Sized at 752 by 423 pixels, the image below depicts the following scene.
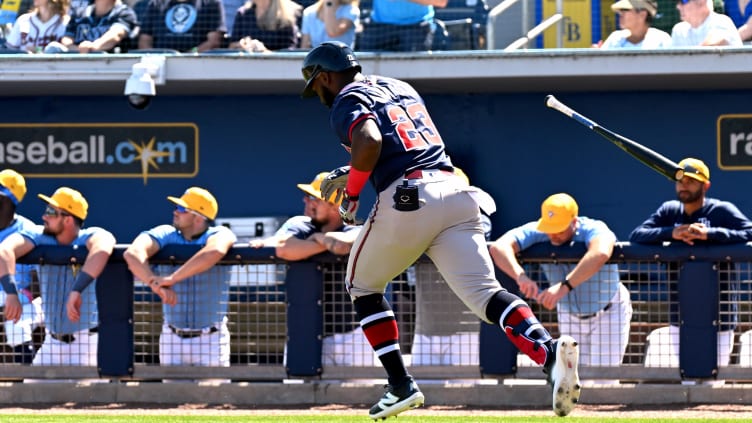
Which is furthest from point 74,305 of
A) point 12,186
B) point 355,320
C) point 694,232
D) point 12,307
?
point 694,232

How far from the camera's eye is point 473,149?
1130cm

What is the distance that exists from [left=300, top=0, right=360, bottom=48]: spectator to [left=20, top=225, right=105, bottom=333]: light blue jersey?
3.31m

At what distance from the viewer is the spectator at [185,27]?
36.5 ft

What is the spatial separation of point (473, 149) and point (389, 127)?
582 centimetres

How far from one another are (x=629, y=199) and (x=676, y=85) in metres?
1.07

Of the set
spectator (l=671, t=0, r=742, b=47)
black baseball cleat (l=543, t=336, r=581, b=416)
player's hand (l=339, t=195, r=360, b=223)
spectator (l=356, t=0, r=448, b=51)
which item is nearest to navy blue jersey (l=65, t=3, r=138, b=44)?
spectator (l=356, t=0, r=448, b=51)

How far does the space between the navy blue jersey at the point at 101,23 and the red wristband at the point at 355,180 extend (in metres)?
6.08

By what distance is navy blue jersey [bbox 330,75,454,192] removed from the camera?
546 centimetres

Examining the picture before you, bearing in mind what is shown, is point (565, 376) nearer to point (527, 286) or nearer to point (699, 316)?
point (527, 286)

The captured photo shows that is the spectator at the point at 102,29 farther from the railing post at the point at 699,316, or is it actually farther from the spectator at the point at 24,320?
the railing post at the point at 699,316

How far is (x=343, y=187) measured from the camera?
584 cm

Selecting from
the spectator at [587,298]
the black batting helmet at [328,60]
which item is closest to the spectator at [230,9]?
the spectator at [587,298]

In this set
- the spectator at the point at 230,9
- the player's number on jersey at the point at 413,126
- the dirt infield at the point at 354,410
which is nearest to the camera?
the player's number on jersey at the point at 413,126

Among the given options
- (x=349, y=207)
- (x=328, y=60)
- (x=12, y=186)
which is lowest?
(x=349, y=207)
